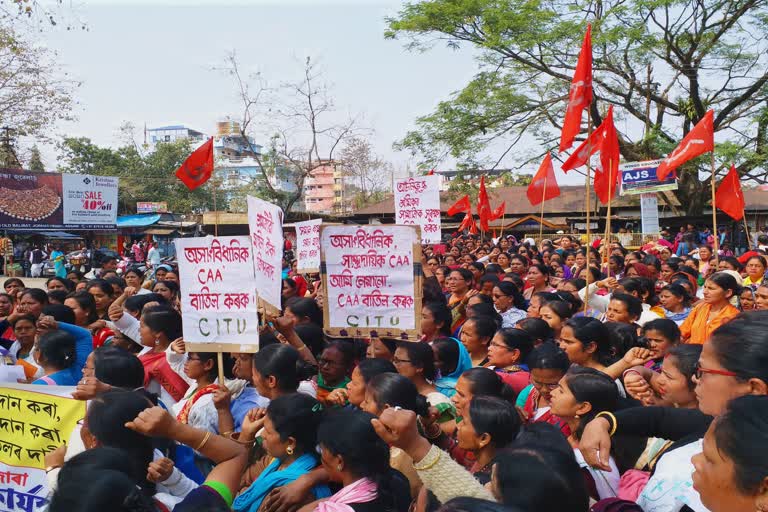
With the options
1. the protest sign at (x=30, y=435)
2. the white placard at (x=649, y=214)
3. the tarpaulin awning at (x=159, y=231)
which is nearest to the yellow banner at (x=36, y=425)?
the protest sign at (x=30, y=435)

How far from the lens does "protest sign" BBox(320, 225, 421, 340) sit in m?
4.45

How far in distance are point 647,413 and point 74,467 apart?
6.94 feet

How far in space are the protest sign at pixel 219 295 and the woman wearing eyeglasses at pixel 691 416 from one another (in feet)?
6.63

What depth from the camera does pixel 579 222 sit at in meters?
28.9

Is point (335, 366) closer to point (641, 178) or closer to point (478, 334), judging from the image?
point (478, 334)

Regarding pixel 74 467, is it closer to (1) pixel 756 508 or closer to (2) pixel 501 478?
(2) pixel 501 478

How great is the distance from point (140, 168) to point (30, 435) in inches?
1668

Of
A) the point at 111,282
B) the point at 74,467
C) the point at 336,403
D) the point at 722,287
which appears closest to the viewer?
the point at 74,467

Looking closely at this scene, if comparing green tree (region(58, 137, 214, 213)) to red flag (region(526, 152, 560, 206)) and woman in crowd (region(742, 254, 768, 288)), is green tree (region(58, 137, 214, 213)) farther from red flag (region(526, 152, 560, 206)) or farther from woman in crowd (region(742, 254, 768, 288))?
woman in crowd (region(742, 254, 768, 288))

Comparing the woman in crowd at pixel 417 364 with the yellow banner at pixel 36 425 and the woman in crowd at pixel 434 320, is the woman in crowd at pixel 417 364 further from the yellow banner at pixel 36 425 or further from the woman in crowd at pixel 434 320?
the yellow banner at pixel 36 425

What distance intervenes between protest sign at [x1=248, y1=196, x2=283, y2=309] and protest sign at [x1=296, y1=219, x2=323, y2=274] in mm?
4069

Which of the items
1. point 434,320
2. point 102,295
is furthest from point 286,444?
point 102,295

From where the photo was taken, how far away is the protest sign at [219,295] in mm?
3838

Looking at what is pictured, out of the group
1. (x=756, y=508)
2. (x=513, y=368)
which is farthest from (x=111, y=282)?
(x=756, y=508)
